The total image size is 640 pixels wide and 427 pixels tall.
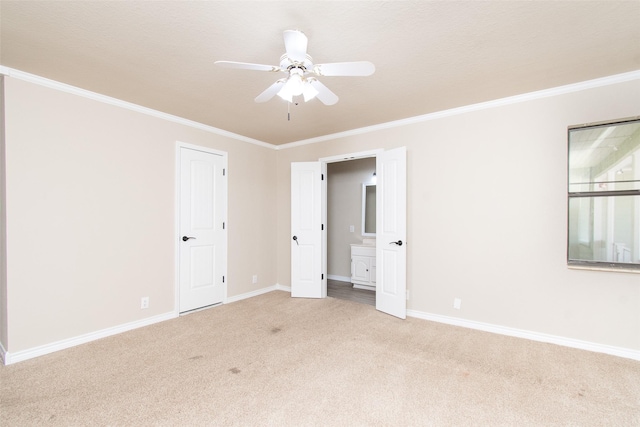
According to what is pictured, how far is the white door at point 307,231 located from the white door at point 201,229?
111cm

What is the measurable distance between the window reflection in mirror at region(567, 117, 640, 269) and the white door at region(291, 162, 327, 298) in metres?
3.08

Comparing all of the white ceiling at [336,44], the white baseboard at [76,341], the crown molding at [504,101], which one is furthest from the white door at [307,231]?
the white baseboard at [76,341]

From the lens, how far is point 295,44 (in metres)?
1.77

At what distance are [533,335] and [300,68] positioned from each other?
11.3ft

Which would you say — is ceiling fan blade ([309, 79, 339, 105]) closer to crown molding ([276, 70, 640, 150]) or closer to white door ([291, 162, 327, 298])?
crown molding ([276, 70, 640, 150])

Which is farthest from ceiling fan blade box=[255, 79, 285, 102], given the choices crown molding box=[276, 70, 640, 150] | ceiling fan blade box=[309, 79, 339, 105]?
crown molding box=[276, 70, 640, 150]

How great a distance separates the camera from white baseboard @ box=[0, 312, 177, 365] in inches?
103

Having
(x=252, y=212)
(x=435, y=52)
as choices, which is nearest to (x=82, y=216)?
Answer: (x=252, y=212)

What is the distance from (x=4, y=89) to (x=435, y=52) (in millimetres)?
3690

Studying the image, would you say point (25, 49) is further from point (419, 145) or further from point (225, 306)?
point (419, 145)

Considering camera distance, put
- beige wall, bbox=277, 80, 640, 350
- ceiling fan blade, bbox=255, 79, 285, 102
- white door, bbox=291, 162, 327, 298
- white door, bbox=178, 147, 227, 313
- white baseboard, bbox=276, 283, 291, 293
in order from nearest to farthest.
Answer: ceiling fan blade, bbox=255, 79, 285, 102
beige wall, bbox=277, 80, 640, 350
white door, bbox=178, 147, 227, 313
white door, bbox=291, 162, 327, 298
white baseboard, bbox=276, 283, 291, 293

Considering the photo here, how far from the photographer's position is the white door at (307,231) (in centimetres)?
473

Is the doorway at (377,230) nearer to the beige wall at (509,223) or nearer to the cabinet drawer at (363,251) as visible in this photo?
the cabinet drawer at (363,251)

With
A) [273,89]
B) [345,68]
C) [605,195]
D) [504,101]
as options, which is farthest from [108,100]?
[605,195]
